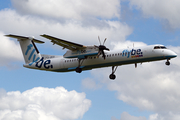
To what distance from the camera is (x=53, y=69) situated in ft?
108

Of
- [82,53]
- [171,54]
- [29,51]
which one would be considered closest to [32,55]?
[29,51]

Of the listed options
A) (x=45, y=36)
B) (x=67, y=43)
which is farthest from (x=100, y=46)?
(x=45, y=36)

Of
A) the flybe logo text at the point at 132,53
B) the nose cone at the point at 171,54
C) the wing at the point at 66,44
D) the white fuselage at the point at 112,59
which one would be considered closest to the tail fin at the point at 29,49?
the white fuselage at the point at 112,59

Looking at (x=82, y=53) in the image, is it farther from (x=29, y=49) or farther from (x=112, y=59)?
(x=29, y=49)

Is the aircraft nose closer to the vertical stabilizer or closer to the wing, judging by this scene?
the wing

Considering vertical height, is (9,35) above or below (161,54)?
above

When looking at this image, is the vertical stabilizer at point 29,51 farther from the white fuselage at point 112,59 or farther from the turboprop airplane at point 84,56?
the white fuselage at point 112,59

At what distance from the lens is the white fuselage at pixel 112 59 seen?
27319mm

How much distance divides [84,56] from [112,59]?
11.2 feet

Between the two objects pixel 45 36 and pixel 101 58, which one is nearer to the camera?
pixel 45 36

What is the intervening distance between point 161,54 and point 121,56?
443 cm

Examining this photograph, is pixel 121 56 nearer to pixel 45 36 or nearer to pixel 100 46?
pixel 100 46

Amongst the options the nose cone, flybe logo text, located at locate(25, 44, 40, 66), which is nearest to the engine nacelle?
flybe logo text, located at locate(25, 44, 40, 66)

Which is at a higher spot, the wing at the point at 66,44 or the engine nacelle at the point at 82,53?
the wing at the point at 66,44
